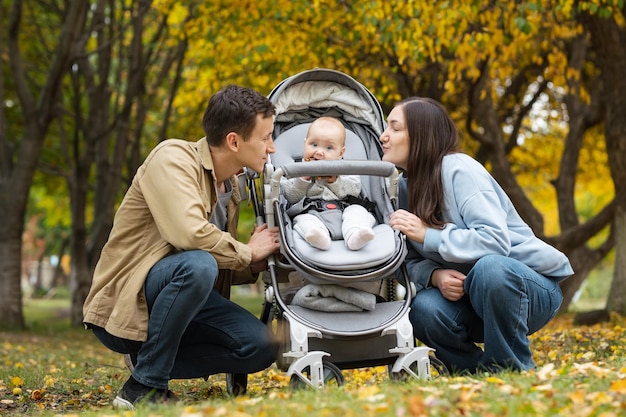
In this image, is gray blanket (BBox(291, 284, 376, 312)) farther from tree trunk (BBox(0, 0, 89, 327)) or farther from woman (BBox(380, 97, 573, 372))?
tree trunk (BBox(0, 0, 89, 327))

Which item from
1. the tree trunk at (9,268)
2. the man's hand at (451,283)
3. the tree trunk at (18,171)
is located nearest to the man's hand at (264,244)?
the man's hand at (451,283)

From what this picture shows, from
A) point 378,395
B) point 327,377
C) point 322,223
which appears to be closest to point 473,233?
point 322,223

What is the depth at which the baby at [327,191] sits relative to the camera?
459 cm

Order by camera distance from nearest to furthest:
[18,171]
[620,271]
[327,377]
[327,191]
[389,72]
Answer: [327,377] < [327,191] < [620,271] < [18,171] < [389,72]

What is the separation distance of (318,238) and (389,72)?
9577 mm

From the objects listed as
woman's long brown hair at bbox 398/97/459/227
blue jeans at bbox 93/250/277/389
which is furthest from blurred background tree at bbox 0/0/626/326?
blue jeans at bbox 93/250/277/389

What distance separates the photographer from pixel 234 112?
4906 millimetres

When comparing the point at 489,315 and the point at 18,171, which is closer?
the point at 489,315

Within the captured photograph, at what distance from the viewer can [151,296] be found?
183 inches

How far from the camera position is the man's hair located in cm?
491

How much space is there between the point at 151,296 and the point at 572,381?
2213mm

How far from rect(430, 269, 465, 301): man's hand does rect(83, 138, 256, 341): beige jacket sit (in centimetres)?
112

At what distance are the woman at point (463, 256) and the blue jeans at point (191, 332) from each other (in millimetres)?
1001

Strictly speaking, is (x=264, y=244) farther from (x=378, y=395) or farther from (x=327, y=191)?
(x=378, y=395)
